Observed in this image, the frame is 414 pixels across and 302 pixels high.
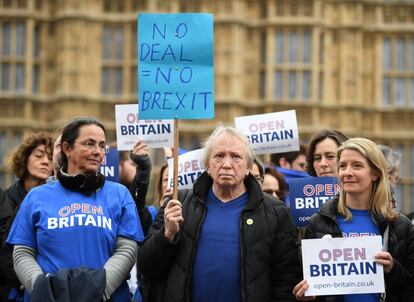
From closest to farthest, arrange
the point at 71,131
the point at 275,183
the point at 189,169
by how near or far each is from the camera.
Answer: the point at 71,131 < the point at 189,169 < the point at 275,183

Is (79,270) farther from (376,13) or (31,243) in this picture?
(376,13)

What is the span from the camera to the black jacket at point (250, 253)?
5.94 metres

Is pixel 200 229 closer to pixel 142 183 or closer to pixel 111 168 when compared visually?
pixel 142 183

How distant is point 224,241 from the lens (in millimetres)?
5977

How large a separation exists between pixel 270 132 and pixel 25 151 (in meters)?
2.80

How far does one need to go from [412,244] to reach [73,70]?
18.1 m

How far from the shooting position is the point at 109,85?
2397cm

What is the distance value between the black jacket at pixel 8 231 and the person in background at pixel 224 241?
3.90 feet

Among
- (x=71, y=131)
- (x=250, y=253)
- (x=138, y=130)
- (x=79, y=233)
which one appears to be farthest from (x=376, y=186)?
(x=138, y=130)

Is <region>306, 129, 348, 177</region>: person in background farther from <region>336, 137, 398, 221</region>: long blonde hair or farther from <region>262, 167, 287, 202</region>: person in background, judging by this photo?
<region>336, 137, 398, 221</region>: long blonde hair

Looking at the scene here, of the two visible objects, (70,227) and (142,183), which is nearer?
(70,227)

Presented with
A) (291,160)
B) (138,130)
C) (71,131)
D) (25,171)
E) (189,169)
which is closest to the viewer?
(71,131)

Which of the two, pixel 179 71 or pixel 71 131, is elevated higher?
pixel 179 71

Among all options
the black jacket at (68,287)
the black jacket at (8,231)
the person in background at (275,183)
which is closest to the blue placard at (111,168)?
the black jacket at (8,231)
